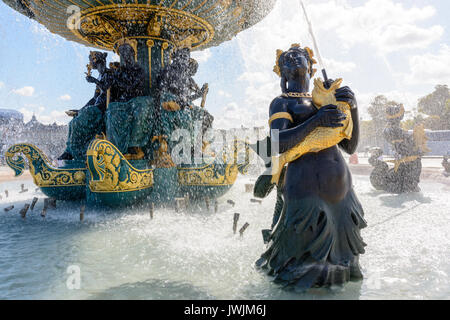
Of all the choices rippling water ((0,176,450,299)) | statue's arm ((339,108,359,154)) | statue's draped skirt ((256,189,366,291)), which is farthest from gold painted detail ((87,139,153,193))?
statue's arm ((339,108,359,154))

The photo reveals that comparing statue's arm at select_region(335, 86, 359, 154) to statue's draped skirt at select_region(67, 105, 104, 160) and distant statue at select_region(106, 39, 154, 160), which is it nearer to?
distant statue at select_region(106, 39, 154, 160)

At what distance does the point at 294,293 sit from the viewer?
101 inches

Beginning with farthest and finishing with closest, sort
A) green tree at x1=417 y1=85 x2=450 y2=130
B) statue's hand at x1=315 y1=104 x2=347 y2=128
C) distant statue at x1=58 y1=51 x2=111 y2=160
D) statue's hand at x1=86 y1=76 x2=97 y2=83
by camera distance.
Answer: green tree at x1=417 y1=85 x2=450 y2=130 < statue's hand at x1=86 y1=76 x2=97 y2=83 < distant statue at x1=58 y1=51 x2=111 y2=160 < statue's hand at x1=315 y1=104 x2=347 y2=128

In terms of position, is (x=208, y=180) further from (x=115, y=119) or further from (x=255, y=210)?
(x=115, y=119)

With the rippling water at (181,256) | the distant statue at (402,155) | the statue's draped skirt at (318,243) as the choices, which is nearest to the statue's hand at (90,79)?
the rippling water at (181,256)

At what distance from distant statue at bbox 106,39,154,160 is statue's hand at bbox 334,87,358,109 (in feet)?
16.6

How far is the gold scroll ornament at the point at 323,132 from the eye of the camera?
254 centimetres

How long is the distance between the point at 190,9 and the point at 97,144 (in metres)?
3.63

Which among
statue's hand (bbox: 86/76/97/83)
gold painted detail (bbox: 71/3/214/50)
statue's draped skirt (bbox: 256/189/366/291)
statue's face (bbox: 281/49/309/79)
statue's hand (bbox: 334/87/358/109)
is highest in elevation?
gold painted detail (bbox: 71/3/214/50)

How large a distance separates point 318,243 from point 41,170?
6.42m

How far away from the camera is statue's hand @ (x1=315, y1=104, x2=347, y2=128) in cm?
247

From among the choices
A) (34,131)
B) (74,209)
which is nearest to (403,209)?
(74,209)

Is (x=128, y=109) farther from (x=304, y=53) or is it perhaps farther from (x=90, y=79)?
(x=304, y=53)

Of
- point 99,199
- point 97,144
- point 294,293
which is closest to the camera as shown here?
point 294,293
